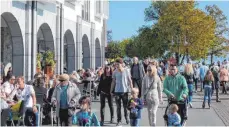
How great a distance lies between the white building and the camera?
948 inches

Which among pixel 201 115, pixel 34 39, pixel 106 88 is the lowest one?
pixel 201 115

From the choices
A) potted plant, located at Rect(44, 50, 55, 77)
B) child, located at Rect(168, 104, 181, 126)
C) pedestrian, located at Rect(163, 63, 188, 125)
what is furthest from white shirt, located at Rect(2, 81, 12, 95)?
potted plant, located at Rect(44, 50, 55, 77)

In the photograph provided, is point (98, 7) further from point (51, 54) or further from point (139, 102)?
point (139, 102)

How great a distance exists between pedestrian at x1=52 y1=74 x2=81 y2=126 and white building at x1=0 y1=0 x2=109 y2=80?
12.0 metres

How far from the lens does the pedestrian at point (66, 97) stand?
10.5 metres

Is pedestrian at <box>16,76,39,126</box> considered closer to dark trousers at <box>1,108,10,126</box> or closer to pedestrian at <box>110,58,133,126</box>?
dark trousers at <box>1,108,10,126</box>

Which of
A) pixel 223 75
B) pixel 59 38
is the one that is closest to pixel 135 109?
pixel 223 75

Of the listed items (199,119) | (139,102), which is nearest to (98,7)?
(199,119)

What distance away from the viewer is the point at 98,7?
45.4m

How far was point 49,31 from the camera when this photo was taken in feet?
94.6

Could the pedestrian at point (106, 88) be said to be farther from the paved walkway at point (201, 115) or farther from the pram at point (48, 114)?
the pram at point (48, 114)

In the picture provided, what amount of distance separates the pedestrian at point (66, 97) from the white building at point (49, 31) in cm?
1203

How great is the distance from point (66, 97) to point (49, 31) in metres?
18.7

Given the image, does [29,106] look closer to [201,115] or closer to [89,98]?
[89,98]
